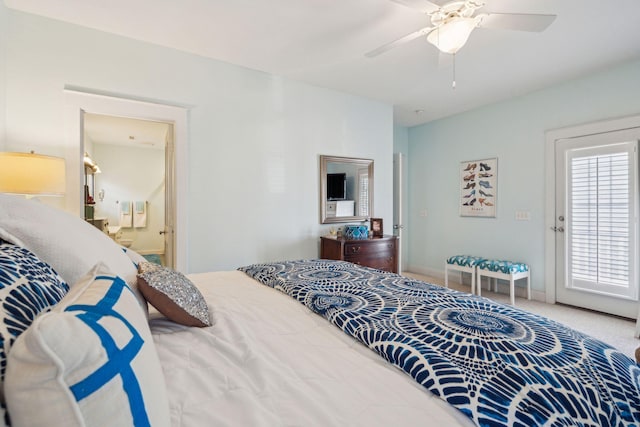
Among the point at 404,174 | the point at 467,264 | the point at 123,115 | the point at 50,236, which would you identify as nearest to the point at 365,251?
the point at 467,264

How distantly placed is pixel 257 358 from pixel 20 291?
56cm

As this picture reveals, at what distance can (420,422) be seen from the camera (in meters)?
0.67

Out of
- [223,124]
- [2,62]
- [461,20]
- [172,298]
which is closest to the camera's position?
[172,298]

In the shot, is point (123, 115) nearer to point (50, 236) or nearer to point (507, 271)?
point (50, 236)

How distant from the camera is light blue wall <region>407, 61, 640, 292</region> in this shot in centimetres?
335

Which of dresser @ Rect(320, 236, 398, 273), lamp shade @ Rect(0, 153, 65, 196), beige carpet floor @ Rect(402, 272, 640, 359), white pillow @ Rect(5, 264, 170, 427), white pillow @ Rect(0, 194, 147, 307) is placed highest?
lamp shade @ Rect(0, 153, 65, 196)

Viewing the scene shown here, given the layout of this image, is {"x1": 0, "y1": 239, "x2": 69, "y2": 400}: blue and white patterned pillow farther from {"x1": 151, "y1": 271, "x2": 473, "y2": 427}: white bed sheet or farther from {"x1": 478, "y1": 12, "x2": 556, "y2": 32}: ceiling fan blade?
{"x1": 478, "y1": 12, "x2": 556, "y2": 32}: ceiling fan blade

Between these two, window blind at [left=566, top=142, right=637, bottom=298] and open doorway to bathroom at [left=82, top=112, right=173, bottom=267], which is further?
open doorway to bathroom at [left=82, top=112, right=173, bottom=267]

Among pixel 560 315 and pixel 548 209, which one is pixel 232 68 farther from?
pixel 560 315

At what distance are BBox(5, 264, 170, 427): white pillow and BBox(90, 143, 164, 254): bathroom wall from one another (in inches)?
261

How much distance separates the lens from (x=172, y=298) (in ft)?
3.44

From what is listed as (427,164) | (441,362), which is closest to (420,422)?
(441,362)

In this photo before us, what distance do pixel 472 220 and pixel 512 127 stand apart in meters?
1.35

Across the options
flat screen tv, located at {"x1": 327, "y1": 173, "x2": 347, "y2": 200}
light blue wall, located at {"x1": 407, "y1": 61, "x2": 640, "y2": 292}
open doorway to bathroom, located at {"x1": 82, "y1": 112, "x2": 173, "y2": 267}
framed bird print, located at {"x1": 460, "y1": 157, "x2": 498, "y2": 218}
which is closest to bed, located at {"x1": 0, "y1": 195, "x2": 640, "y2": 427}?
flat screen tv, located at {"x1": 327, "y1": 173, "x2": 347, "y2": 200}
